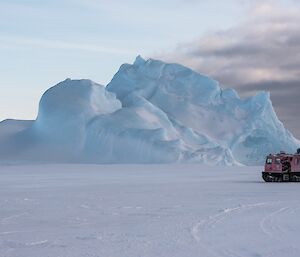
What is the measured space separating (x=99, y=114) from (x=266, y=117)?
18321mm

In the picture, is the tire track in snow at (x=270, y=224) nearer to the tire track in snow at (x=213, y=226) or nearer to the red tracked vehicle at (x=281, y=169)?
the tire track in snow at (x=213, y=226)

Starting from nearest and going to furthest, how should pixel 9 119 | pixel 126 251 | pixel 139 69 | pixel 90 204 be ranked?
pixel 126 251 < pixel 90 204 < pixel 139 69 < pixel 9 119

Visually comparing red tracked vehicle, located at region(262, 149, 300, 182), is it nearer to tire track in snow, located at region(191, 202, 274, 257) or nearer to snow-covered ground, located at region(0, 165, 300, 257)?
snow-covered ground, located at region(0, 165, 300, 257)

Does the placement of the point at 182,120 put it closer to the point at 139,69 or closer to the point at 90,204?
the point at 139,69

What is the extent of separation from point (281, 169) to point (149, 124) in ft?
86.5

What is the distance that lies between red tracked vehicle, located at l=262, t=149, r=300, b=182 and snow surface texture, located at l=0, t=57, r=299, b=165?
23818 millimetres

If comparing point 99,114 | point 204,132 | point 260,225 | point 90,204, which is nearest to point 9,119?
point 99,114

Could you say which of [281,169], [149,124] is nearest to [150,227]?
[281,169]

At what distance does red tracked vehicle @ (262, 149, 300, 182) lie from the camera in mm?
25406

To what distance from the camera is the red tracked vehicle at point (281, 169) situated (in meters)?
25.4

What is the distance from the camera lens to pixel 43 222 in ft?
34.6

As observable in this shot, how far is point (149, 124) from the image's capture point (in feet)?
168

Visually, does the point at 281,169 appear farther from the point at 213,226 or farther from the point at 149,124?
the point at 149,124

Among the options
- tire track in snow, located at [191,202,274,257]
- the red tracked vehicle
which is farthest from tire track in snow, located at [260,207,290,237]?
the red tracked vehicle
